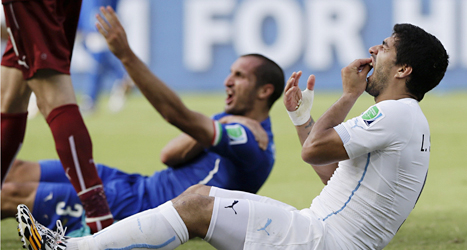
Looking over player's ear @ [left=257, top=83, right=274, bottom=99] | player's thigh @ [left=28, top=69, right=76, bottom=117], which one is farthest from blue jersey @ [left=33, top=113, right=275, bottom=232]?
player's thigh @ [left=28, top=69, right=76, bottom=117]

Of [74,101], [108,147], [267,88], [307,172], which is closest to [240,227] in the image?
[74,101]

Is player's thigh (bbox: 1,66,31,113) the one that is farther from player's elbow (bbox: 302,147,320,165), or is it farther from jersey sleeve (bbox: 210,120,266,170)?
player's elbow (bbox: 302,147,320,165)

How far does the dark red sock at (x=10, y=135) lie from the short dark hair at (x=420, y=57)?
198 cm

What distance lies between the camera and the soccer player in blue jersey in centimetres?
317

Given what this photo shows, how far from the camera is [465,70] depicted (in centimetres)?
1484

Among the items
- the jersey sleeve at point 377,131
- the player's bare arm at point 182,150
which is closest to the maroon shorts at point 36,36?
the player's bare arm at point 182,150

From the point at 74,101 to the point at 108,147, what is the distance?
456cm

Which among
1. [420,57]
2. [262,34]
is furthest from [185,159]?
[262,34]

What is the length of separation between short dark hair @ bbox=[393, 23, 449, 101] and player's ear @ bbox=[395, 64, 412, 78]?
1 cm

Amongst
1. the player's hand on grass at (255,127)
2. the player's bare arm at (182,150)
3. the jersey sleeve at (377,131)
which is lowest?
the player's bare arm at (182,150)

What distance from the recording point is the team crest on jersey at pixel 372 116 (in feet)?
7.02

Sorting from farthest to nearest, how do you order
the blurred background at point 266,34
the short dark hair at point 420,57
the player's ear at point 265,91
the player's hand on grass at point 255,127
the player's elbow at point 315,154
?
the blurred background at point 266,34, the player's ear at point 265,91, the player's hand on grass at point 255,127, the short dark hair at point 420,57, the player's elbow at point 315,154

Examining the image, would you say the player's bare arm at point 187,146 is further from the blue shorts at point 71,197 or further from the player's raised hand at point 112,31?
the player's raised hand at point 112,31

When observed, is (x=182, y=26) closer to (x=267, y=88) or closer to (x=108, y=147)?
(x=108, y=147)
